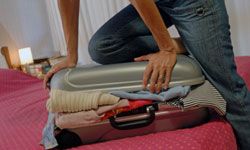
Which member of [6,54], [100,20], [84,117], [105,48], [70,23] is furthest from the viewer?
[6,54]

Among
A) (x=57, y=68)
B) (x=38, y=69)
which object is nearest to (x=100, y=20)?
(x=38, y=69)

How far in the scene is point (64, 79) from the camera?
101cm

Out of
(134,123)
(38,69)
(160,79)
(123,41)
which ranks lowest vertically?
(38,69)

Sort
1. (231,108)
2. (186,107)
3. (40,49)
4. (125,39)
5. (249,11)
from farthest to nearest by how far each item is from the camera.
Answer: (40,49) < (249,11) < (125,39) < (231,108) < (186,107)

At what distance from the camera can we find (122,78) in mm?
979

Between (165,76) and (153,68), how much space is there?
1.7 inches

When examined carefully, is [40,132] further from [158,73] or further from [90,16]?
[90,16]

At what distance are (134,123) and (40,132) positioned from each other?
0.47 m

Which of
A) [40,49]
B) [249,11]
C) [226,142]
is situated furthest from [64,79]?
[40,49]

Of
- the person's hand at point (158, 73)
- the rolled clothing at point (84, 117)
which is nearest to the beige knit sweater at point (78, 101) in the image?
the rolled clothing at point (84, 117)

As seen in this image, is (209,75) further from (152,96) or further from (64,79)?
(64,79)

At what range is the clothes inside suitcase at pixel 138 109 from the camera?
3.10 feet

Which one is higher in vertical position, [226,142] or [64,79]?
[64,79]

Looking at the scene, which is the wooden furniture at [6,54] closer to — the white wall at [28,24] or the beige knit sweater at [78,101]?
the white wall at [28,24]
